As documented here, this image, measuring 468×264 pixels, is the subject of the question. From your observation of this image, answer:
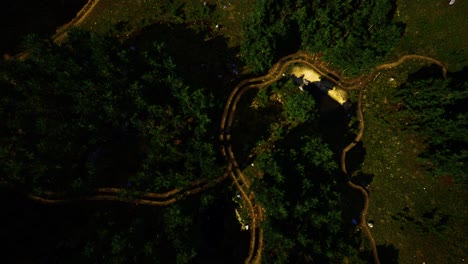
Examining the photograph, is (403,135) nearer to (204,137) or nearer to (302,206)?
(302,206)

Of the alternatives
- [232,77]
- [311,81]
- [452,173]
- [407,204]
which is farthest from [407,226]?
[232,77]

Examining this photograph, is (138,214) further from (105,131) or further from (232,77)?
(232,77)

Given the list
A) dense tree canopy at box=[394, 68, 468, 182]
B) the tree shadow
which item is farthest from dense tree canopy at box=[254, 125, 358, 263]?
dense tree canopy at box=[394, 68, 468, 182]

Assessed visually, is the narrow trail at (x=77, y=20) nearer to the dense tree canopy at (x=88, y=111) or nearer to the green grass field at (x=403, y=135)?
the green grass field at (x=403, y=135)

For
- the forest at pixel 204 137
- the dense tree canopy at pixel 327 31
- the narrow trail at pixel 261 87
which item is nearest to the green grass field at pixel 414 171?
the forest at pixel 204 137

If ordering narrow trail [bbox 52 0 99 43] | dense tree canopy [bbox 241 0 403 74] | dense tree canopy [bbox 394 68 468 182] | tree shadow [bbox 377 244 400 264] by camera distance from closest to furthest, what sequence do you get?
dense tree canopy [bbox 394 68 468 182] → tree shadow [bbox 377 244 400 264] → dense tree canopy [bbox 241 0 403 74] → narrow trail [bbox 52 0 99 43]

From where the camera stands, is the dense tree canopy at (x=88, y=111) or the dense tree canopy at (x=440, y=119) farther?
the dense tree canopy at (x=440, y=119)

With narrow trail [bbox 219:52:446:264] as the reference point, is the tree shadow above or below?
below

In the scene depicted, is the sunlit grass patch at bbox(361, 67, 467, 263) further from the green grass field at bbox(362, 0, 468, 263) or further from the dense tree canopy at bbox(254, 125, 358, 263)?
the dense tree canopy at bbox(254, 125, 358, 263)
